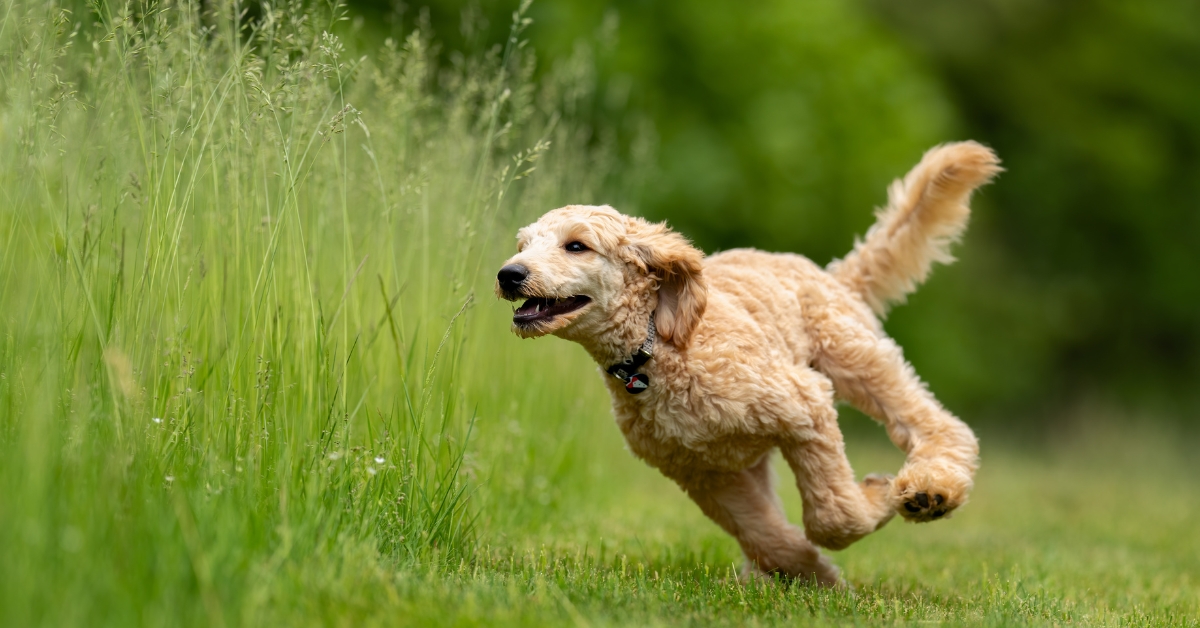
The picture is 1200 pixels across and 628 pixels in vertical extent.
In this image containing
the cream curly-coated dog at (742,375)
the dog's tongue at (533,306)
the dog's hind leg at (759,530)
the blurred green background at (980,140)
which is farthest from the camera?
the blurred green background at (980,140)

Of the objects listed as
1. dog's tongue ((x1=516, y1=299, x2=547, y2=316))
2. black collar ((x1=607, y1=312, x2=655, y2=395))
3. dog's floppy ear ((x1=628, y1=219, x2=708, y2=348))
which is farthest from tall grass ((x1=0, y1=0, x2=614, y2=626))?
black collar ((x1=607, y1=312, x2=655, y2=395))

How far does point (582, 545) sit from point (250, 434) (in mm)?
2264

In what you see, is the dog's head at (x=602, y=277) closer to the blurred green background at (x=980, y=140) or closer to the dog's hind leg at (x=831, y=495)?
the dog's hind leg at (x=831, y=495)

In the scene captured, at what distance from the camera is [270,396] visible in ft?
13.9

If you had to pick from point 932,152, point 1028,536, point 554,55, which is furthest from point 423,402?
point 554,55

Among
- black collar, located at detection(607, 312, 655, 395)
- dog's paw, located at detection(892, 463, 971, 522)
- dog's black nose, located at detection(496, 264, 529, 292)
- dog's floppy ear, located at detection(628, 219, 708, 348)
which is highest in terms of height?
dog's floppy ear, located at detection(628, 219, 708, 348)

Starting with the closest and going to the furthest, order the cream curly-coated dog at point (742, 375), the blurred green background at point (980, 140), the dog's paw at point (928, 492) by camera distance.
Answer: the cream curly-coated dog at point (742, 375) → the dog's paw at point (928, 492) → the blurred green background at point (980, 140)

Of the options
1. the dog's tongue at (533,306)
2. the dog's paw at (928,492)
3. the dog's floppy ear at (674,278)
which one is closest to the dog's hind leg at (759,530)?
the dog's paw at (928,492)

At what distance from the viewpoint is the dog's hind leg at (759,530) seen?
16.5ft

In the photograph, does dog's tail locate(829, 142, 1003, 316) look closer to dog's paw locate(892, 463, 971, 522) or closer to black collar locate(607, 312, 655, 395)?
dog's paw locate(892, 463, 971, 522)

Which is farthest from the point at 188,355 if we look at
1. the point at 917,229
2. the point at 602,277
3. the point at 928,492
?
the point at 917,229

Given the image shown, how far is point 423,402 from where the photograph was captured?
14.8 ft

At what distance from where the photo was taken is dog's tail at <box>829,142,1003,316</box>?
575 cm

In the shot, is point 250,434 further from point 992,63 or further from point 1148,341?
point 1148,341
